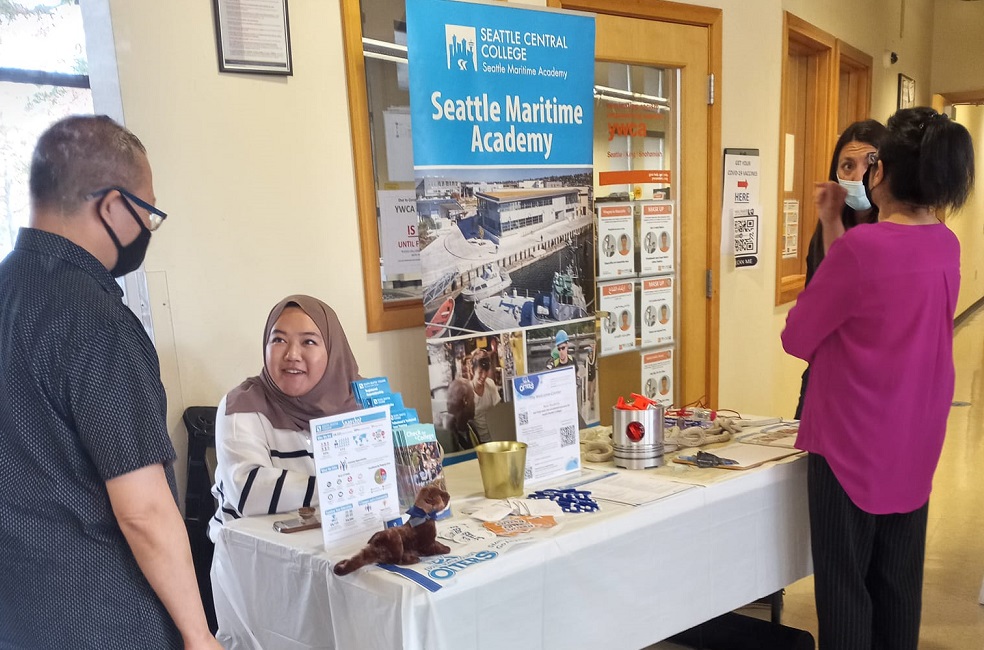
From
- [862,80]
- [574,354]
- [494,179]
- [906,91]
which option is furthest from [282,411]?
[906,91]

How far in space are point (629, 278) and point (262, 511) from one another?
1.88m

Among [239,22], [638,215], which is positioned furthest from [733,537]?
[239,22]

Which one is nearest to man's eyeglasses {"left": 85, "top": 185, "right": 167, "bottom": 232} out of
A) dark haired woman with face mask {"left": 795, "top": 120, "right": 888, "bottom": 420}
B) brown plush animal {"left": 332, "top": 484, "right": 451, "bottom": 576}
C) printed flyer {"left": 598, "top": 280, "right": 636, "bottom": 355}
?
brown plush animal {"left": 332, "top": 484, "right": 451, "bottom": 576}

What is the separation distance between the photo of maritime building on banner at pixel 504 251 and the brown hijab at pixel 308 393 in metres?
0.42

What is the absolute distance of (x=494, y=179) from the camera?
7.61 ft

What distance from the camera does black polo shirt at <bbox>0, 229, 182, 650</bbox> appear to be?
42.2 inches

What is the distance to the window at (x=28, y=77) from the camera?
2004 millimetres

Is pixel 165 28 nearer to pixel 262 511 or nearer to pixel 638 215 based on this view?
pixel 262 511

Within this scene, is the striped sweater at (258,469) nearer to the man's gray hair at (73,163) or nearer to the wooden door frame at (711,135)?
the man's gray hair at (73,163)

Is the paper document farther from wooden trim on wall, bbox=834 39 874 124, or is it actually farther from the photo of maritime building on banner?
wooden trim on wall, bbox=834 39 874 124

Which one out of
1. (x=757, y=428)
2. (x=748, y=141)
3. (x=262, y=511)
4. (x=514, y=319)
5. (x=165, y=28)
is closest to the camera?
(x=262, y=511)

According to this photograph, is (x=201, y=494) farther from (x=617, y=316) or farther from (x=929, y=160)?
(x=929, y=160)

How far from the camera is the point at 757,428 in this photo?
2205mm

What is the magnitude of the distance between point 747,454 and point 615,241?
4.03ft
